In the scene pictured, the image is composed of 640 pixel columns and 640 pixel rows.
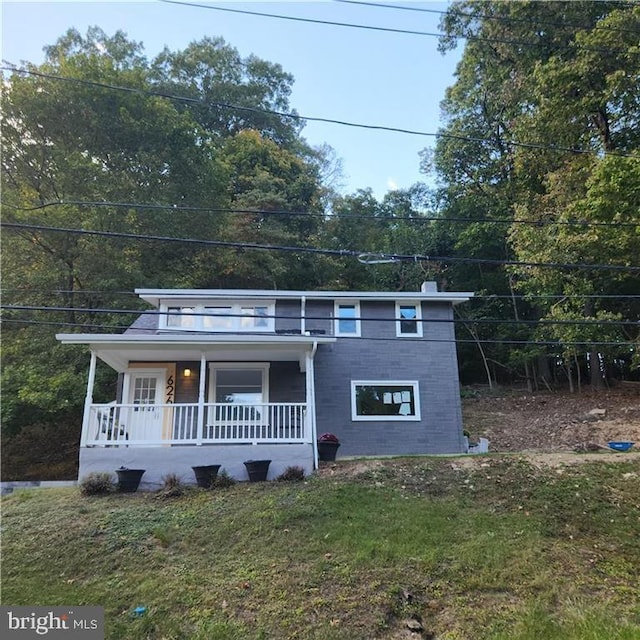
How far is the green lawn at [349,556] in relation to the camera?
577cm

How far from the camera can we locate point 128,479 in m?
9.70

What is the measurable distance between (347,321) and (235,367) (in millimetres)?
3379

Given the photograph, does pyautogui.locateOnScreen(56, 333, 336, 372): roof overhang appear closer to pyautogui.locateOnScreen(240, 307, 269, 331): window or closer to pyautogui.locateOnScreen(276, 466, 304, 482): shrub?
pyautogui.locateOnScreen(240, 307, 269, 331): window

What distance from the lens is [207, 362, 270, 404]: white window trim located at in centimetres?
1320

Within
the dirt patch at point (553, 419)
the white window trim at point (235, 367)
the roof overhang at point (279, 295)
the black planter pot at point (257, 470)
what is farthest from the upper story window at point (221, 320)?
the dirt patch at point (553, 419)

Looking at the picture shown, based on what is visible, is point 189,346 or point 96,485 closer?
point 96,485

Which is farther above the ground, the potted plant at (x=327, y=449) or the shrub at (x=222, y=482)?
the potted plant at (x=327, y=449)

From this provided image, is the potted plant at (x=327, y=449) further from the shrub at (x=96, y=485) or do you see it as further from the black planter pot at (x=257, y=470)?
the shrub at (x=96, y=485)

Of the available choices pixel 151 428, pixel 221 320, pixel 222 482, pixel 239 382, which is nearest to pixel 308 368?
pixel 239 382

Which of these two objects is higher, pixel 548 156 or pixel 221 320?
pixel 548 156

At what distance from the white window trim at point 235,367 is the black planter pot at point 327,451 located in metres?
2.58

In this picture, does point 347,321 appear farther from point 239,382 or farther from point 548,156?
point 548,156

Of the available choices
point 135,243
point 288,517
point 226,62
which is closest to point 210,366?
point 288,517

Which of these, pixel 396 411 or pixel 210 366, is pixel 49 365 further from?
pixel 396 411
